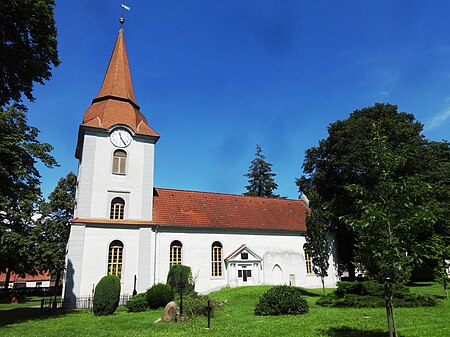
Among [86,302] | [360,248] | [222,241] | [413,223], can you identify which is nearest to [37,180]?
[86,302]

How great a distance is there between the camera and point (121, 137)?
26688 mm

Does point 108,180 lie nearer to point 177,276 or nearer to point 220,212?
point 177,276

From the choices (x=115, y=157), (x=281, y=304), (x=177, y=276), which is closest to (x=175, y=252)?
(x=177, y=276)

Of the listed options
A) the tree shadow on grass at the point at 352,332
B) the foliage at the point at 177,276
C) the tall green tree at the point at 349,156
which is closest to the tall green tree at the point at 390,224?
the tree shadow on grass at the point at 352,332

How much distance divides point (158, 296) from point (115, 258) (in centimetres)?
665

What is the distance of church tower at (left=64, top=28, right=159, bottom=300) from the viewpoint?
23359mm

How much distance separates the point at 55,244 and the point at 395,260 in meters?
39.1

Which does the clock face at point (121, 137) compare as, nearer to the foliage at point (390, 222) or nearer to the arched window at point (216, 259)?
the arched window at point (216, 259)

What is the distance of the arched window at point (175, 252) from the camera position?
85.9ft

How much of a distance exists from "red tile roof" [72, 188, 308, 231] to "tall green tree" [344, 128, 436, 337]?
63.3 feet

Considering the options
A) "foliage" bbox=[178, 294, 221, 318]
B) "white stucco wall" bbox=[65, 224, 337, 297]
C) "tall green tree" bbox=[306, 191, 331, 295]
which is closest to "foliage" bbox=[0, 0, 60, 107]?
"white stucco wall" bbox=[65, 224, 337, 297]

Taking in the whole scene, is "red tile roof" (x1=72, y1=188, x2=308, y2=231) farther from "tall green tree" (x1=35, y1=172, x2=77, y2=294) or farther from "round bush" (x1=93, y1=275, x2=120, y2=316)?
"tall green tree" (x1=35, y1=172, x2=77, y2=294)

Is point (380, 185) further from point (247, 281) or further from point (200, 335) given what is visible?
point (247, 281)

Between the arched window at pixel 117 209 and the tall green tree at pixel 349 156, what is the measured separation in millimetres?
17392
